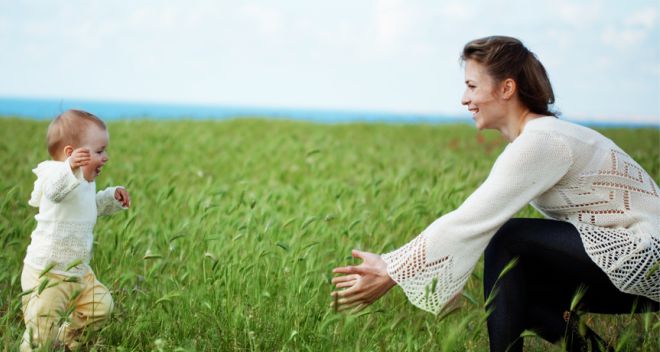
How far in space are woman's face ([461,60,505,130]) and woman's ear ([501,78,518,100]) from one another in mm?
29

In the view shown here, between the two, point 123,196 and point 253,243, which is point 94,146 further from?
point 253,243

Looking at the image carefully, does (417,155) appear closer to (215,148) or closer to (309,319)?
→ (215,148)

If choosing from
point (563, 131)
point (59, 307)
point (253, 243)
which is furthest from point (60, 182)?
point (563, 131)

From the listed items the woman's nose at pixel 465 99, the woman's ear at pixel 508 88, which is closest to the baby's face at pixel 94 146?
the woman's nose at pixel 465 99

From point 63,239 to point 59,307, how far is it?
0.28 m

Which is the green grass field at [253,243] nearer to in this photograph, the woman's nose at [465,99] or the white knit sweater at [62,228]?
the white knit sweater at [62,228]

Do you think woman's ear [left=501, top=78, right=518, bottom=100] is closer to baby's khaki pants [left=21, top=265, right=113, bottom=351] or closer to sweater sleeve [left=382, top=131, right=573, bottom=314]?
sweater sleeve [left=382, top=131, right=573, bottom=314]

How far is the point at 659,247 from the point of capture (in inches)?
95.8

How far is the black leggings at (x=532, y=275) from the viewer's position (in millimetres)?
2484

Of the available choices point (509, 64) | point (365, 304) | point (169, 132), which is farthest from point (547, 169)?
point (169, 132)

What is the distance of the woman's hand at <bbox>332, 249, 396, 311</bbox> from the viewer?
244 centimetres

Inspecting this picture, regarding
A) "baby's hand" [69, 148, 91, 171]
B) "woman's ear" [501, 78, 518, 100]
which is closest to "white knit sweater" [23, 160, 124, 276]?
"baby's hand" [69, 148, 91, 171]

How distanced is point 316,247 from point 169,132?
672 cm

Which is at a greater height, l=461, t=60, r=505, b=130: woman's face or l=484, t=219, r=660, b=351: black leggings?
l=461, t=60, r=505, b=130: woman's face
